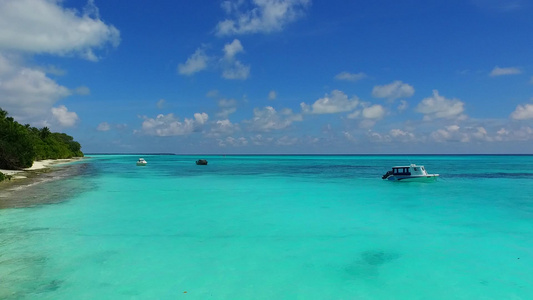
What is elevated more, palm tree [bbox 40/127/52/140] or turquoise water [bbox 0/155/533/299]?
palm tree [bbox 40/127/52/140]

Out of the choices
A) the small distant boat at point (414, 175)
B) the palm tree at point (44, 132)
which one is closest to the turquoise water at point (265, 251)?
the small distant boat at point (414, 175)

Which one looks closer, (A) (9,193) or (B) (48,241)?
(B) (48,241)

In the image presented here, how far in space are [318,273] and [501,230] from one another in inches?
440

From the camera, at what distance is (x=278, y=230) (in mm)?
17078

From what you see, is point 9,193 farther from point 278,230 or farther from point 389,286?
point 389,286

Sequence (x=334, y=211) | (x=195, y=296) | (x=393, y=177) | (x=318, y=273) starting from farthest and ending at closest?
(x=393, y=177) < (x=334, y=211) < (x=318, y=273) < (x=195, y=296)

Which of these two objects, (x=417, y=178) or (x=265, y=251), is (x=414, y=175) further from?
(x=265, y=251)

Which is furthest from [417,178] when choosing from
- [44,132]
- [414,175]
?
[44,132]

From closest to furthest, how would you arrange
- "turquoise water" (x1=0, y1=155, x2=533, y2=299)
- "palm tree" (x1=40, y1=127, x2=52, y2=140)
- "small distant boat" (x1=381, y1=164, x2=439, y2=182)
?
"turquoise water" (x1=0, y1=155, x2=533, y2=299)
"small distant boat" (x1=381, y1=164, x2=439, y2=182)
"palm tree" (x1=40, y1=127, x2=52, y2=140)

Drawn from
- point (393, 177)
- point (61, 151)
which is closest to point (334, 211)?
point (393, 177)

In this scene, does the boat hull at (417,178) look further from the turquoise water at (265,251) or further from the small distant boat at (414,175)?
the turquoise water at (265,251)

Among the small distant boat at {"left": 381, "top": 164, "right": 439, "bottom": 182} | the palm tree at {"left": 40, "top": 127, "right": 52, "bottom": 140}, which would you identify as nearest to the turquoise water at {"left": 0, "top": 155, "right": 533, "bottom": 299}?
the small distant boat at {"left": 381, "top": 164, "right": 439, "bottom": 182}

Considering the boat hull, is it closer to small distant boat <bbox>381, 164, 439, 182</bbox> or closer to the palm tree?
small distant boat <bbox>381, 164, 439, 182</bbox>

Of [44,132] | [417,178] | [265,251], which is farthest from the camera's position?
[44,132]
